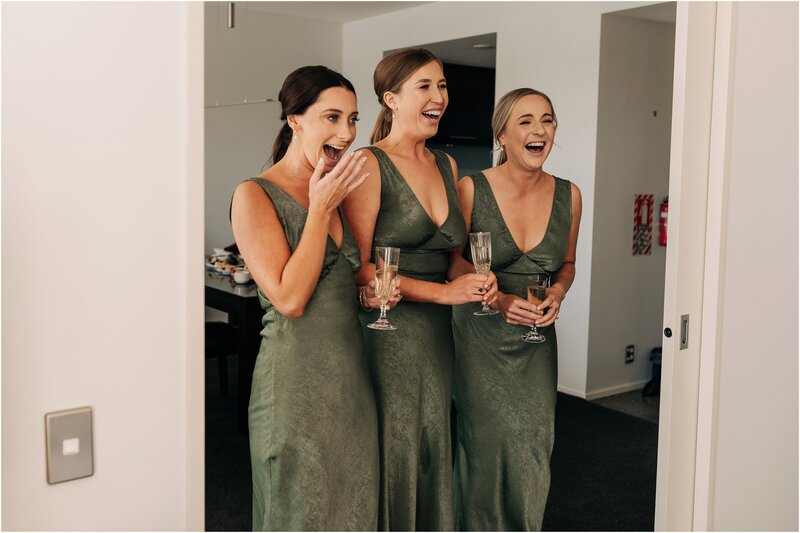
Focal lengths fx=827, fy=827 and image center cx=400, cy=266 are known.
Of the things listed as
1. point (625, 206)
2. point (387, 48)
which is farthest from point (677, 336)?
point (387, 48)

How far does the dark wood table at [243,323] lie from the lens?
2641 mm

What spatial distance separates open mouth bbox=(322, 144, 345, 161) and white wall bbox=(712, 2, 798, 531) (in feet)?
3.39

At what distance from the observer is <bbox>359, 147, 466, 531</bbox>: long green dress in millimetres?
2236

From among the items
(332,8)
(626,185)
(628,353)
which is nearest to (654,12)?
(626,185)

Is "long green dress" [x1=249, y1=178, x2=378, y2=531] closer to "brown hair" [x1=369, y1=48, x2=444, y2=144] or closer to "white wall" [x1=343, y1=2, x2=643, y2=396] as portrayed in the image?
"brown hair" [x1=369, y1=48, x2=444, y2=144]

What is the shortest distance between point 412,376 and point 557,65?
3.13 m

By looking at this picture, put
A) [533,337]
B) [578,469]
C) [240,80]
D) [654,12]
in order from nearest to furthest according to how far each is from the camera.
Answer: [533,337] → [578,469] → [240,80] → [654,12]

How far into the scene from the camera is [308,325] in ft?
6.24

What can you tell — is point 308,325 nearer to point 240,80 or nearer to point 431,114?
point 431,114

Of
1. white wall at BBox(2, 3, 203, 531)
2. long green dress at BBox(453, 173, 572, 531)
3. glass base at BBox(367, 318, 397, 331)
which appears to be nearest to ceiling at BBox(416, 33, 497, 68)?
long green dress at BBox(453, 173, 572, 531)

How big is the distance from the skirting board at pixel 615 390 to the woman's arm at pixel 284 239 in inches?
139

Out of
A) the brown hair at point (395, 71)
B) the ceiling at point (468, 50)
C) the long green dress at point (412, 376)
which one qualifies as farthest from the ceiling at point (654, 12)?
the long green dress at point (412, 376)

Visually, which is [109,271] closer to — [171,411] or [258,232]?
[171,411]

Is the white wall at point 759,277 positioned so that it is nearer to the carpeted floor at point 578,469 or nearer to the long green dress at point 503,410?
the long green dress at point 503,410
